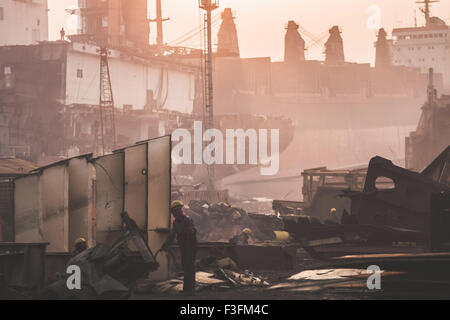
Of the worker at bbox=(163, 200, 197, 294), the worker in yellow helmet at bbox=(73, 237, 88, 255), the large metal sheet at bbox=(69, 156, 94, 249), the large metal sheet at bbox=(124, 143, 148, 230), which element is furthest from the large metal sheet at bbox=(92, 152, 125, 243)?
the worker at bbox=(163, 200, 197, 294)

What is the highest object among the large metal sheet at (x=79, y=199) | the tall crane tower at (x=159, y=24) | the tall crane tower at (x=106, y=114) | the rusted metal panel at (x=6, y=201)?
the tall crane tower at (x=159, y=24)

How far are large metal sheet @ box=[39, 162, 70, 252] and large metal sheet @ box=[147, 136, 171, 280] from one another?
60.4 inches

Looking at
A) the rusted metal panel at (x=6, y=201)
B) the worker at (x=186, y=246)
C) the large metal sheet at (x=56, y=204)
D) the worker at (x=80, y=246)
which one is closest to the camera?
the worker at (x=186, y=246)

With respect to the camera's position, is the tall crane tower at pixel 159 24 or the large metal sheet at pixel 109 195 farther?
the tall crane tower at pixel 159 24

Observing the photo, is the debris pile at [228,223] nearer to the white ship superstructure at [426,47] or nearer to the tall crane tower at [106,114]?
the tall crane tower at [106,114]

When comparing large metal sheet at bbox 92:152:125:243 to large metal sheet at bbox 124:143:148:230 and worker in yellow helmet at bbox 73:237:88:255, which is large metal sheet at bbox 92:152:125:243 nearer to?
large metal sheet at bbox 124:143:148:230

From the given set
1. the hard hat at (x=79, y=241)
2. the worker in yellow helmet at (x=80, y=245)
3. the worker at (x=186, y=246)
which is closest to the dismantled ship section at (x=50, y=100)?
the hard hat at (x=79, y=241)

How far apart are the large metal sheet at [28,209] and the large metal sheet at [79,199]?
1.94ft

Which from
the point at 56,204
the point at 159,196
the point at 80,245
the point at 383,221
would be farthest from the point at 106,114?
the point at 80,245

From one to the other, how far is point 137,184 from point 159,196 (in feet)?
1.39

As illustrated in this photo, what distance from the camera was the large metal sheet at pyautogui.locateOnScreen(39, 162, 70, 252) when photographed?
36.7ft

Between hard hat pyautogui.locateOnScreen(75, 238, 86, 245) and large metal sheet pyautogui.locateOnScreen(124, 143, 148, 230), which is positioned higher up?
large metal sheet pyautogui.locateOnScreen(124, 143, 148, 230)

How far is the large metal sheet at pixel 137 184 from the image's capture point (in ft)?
34.7
